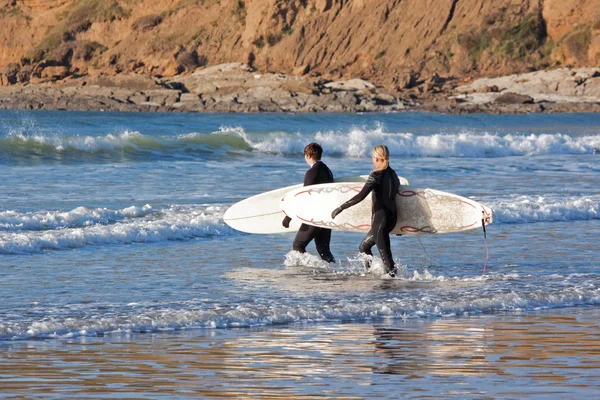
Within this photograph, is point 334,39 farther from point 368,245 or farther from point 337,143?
point 368,245

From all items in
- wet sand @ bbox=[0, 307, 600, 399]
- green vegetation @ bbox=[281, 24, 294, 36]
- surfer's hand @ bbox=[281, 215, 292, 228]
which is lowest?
wet sand @ bbox=[0, 307, 600, 399]

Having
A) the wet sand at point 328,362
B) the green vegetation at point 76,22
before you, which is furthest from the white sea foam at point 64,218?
the green vegetation at point 76,22

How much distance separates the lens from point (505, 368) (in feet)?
18.9

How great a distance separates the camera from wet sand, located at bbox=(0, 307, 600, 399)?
524cm

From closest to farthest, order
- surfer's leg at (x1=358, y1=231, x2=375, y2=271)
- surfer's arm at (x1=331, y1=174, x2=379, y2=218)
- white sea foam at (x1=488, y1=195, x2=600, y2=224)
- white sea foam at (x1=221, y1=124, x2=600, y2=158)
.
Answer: surfer's arm at (x1=331, y1=174, x2=379, y2=218) < surfer's leg at (x1=358, y1=231, x2=375, y2=271) < white sea foam at (x1=488, y1=195, x2=600, y2=224) < white sea foam at (x1=221, y1=124, x2=600, y2=158)

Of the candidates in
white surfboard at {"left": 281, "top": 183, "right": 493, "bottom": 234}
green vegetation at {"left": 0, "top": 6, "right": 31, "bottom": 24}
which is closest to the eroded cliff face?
green vegetation at {"left": 0, "top": 6, "right": 31, "bottom": 24}

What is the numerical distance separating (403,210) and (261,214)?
191 centimetres

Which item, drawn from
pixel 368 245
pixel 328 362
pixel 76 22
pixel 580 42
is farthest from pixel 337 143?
pixel 76 22

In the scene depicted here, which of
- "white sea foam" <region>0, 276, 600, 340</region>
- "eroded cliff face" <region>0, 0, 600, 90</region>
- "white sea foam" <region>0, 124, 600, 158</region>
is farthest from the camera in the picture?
"eroded cliff face" <region>0, 0, 600, 90</region>

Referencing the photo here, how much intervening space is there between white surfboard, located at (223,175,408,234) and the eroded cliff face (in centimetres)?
4799

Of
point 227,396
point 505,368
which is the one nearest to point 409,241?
point 505,368

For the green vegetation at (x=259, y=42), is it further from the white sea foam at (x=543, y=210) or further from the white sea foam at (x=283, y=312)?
the white sea foam at (x=283, y=312)

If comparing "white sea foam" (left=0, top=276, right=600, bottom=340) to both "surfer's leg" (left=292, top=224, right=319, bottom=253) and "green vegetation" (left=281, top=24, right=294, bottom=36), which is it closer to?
"surfer's leg" (left=292, top=224, right=319, bottom=253)

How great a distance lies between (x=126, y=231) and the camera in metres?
11.7
